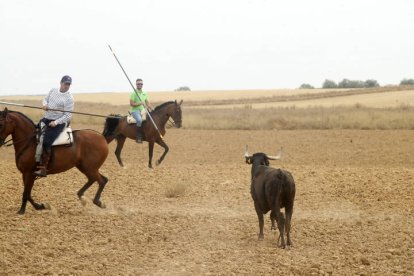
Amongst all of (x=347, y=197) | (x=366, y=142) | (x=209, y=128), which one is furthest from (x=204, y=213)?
(x=209, y=128)

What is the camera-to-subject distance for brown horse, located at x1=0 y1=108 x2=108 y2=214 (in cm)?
1241

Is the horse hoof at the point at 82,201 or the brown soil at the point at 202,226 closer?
the brown soil at the point at 202,226

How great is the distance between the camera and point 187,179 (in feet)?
54.2

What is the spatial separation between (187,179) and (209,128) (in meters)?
17.8

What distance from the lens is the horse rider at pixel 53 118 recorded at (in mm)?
12422

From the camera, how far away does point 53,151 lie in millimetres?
12609

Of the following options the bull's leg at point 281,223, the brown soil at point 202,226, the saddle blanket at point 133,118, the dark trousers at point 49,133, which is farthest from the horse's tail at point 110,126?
the bull's leg at point 281,223

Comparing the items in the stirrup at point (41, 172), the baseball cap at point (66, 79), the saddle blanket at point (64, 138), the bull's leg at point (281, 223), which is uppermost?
the baseball cap at point (66, 79)

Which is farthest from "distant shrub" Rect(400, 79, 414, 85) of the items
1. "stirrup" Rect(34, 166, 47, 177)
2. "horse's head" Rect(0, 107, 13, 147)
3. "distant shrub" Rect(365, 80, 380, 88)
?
"horse's head" Rect(0, 107, 13, 147)

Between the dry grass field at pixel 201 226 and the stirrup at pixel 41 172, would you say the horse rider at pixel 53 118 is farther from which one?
the dry grass field at pixel 201 226

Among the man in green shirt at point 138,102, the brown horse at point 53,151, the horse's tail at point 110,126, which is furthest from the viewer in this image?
the man in green shirt at point 138,102

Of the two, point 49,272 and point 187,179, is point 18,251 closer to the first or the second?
point 49,272

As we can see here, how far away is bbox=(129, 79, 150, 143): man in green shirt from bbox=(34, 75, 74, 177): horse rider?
22.4 ft

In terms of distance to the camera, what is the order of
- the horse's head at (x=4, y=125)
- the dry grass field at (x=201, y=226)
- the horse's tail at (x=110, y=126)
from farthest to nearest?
the horse's tail at (x=110, y=126) < the horse's head at (x=4, y=125) < the dry grass field at (x=201, y=226)
